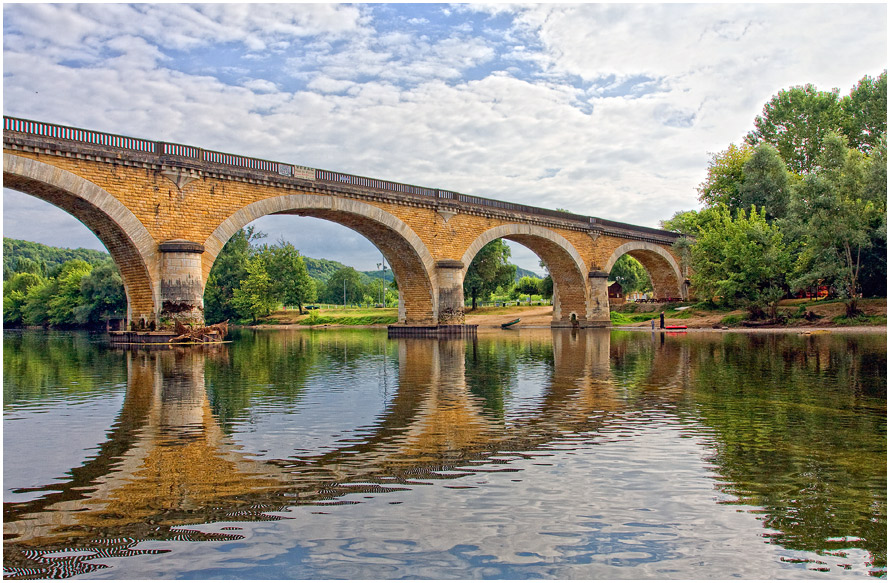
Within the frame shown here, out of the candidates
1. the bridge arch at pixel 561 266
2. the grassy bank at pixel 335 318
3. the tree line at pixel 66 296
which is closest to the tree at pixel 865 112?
the bridge arch at pixel 561 266

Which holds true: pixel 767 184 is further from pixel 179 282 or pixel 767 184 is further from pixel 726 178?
pixel 179 282

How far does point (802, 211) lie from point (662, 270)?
71.5ft

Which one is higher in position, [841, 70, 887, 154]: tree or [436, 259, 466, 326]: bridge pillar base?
[841, 70, 887, 154]: tree

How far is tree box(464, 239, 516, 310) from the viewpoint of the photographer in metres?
52.7

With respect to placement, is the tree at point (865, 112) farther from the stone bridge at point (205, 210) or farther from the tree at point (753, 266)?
the stone bridge at point (205, 210)

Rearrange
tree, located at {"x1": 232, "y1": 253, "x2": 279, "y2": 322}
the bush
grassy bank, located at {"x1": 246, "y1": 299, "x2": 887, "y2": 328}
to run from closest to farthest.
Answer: grassy bank, located at {"x1": 246, "y1": 299, "x2": 887, "y2": 328} < the bush < tree, located at {"x1": 232, "y1": 253, "x2": 279, "y2": 322}

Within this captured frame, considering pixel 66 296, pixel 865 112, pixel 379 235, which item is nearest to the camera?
pixel 379 235

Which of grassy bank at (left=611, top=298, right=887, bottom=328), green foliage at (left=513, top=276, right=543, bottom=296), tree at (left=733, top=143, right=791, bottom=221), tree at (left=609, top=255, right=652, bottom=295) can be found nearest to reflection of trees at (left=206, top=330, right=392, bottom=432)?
grassy bank at (left=611, top=298, right=887, bottom=328)

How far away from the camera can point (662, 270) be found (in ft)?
167

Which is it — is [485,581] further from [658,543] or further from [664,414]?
[664,414]

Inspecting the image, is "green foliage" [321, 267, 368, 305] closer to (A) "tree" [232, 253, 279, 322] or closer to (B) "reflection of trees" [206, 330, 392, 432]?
(A) "tree" [232, 253, 279, 322]

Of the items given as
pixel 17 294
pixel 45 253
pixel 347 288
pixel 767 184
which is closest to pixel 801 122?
pixel 767 184

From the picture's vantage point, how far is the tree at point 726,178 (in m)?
45.5

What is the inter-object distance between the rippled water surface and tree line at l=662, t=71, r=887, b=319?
2204 cm
